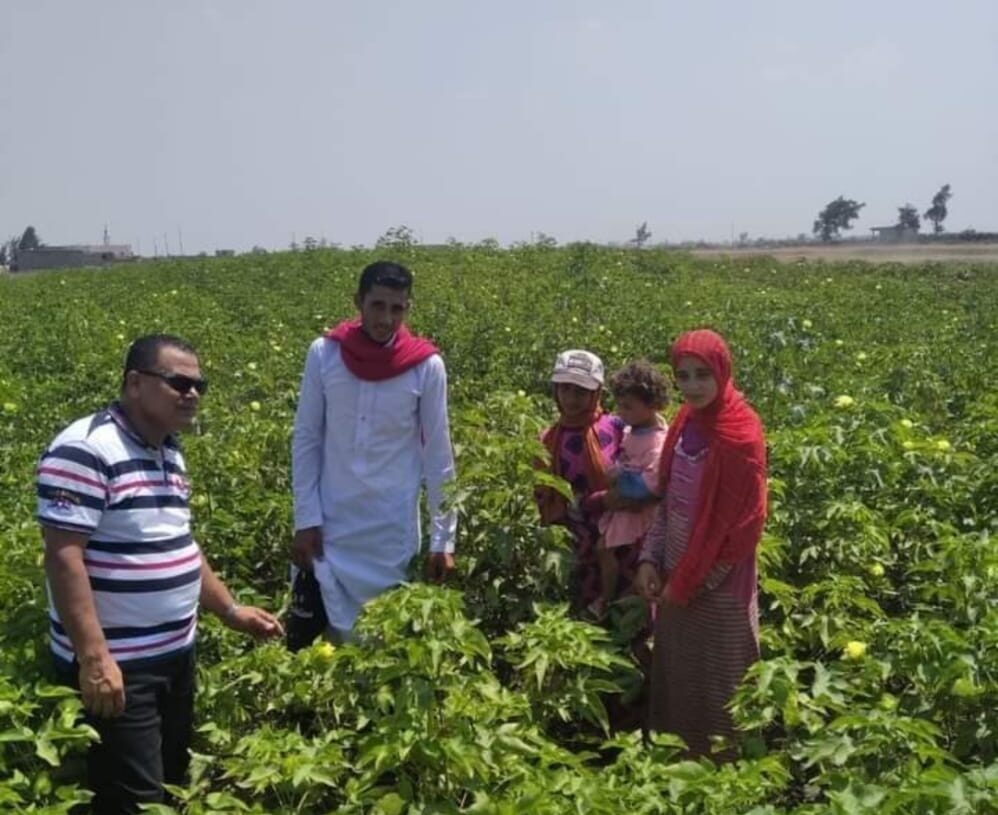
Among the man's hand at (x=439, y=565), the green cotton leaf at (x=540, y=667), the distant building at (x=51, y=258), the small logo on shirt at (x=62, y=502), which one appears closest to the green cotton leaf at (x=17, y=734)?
the small logo on shirt at (x=62, y=502)

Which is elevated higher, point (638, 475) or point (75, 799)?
point (638, 475)

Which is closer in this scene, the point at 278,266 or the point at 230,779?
the point at 230,779

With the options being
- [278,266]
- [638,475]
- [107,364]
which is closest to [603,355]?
[107,364]

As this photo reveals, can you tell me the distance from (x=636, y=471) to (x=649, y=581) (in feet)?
1.25

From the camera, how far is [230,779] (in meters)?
2.86

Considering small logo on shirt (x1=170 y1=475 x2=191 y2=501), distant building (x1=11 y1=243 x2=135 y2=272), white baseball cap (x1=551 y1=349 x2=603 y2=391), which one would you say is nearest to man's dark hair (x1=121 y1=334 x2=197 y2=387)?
small logo on shirt (x1=170 y1=475 x2=191 y2=501)

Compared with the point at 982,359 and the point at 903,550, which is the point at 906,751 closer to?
the point at 903,550

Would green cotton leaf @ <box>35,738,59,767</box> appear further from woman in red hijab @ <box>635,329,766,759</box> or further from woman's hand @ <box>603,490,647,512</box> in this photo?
woman's hand @ <box>603,490,647,512</box>

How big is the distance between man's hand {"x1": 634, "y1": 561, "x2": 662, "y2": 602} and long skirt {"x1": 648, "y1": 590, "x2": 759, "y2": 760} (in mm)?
95

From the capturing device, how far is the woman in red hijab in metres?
3.01

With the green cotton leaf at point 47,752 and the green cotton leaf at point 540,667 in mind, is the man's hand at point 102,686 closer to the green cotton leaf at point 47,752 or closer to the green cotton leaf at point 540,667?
the green cotton leaf at point 47,752

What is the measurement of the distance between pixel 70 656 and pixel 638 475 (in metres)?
→ 1.82

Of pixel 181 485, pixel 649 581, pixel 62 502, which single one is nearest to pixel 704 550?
pixel 649 581

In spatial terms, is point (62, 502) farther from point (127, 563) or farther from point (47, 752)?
point (47, 752)
